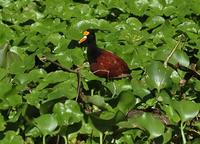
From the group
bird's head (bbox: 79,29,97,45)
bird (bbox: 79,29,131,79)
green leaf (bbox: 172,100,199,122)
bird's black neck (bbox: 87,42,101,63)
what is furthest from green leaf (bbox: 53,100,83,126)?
bird's head (bbox: 79,29,97,45)

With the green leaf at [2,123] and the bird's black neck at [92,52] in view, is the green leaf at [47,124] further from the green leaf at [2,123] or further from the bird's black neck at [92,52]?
the bird's black neck at [92,52]

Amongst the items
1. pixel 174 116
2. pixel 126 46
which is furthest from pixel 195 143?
pixel 126 46

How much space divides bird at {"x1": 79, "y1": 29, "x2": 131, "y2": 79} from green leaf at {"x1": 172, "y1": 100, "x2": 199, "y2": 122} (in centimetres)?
146

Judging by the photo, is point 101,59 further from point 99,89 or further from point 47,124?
point 47,124

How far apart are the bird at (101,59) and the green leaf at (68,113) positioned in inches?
58.0

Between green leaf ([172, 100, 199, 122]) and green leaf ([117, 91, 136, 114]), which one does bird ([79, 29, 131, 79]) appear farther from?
green leaf ([172, 100, 199, 122])

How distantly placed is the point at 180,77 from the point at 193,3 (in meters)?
2.73

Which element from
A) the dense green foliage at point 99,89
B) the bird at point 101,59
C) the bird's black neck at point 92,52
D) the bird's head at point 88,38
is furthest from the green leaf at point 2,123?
the bird's head at point 88,38

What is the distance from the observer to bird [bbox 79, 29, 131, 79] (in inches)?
193

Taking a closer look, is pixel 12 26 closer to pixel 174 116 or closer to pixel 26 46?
pixel 26 46

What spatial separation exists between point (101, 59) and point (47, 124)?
1986 mm

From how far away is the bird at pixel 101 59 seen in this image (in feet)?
16.1

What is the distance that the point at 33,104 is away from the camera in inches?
144

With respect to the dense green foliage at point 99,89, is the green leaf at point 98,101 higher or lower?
higher
